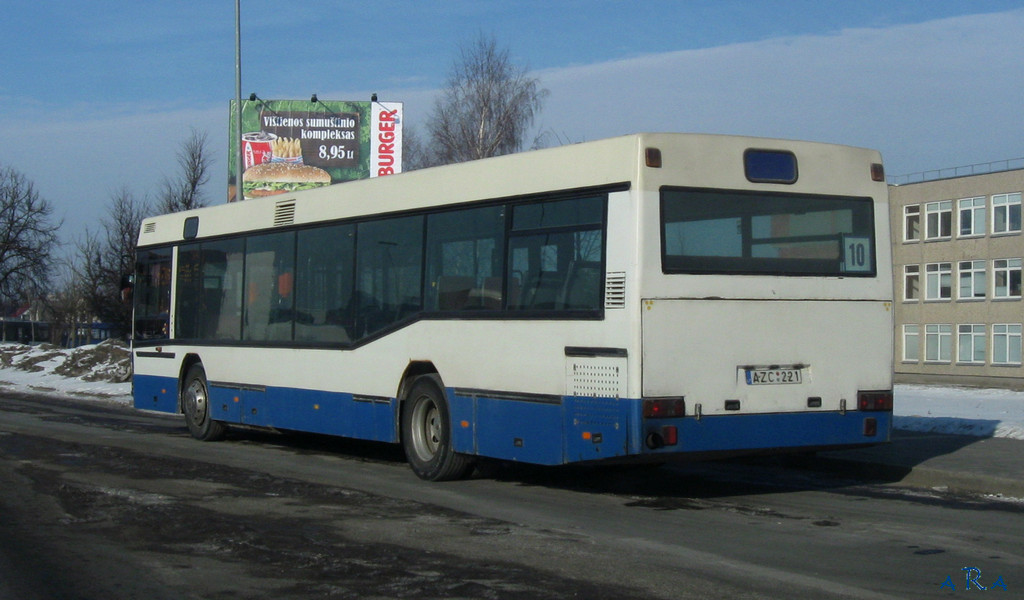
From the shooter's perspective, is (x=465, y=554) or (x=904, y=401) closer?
(x=465, y=554)

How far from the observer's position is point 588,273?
10.1 m

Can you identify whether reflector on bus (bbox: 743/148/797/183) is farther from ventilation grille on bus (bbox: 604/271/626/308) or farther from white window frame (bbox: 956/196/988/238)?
white window frame (bbox: 956/196/988/238)

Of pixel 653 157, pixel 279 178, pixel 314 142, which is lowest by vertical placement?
pixel 653 157

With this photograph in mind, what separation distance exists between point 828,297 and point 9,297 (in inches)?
2824

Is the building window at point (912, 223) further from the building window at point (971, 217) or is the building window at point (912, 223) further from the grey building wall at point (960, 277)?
the building window at point (971, 217)

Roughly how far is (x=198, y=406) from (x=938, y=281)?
167 feet

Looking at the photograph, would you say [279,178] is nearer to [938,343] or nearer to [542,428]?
[542,428]

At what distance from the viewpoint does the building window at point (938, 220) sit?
59.5 meters

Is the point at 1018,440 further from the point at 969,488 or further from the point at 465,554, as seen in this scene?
the point at 465,554

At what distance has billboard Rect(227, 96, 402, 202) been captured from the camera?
3666cm

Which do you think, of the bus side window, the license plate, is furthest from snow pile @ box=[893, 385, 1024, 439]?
the bus side window

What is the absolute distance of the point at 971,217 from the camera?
2295 inches

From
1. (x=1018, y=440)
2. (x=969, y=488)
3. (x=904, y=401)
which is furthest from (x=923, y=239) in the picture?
(x=969, y=488)

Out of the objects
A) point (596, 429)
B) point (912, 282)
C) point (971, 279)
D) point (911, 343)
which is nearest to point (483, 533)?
point (596, 429)
